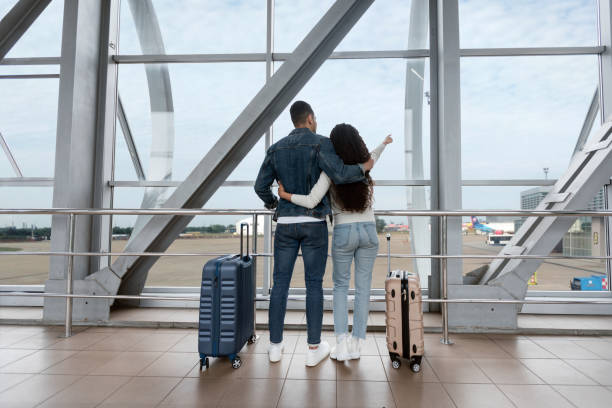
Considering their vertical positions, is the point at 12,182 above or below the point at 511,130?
below

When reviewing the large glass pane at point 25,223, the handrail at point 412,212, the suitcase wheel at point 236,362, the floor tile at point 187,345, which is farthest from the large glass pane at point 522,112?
the large glass pane at point 25,223

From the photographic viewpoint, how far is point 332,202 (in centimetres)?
205

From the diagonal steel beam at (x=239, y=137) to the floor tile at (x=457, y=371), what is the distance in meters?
2.09

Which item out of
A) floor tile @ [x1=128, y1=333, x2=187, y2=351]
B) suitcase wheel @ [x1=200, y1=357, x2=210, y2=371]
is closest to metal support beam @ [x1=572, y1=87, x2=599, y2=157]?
suitcase wheel @ [x1=200, y1=357, x2=210, y2=371]

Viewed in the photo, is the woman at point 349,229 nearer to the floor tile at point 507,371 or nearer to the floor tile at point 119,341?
the floor tile at point 507,371

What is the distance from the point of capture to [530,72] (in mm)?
3805

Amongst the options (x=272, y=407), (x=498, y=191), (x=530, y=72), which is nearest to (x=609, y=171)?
(x=498, y=191)

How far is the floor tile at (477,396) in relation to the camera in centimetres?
158

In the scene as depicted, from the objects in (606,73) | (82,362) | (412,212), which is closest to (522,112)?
(606,73)

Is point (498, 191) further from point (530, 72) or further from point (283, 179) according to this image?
point (283, 179)

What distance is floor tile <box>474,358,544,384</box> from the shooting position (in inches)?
72.3

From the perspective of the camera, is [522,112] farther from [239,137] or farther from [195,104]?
[195,104]

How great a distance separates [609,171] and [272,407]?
286 centimetres

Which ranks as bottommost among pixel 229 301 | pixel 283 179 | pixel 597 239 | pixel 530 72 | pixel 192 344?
pixel 192 344
